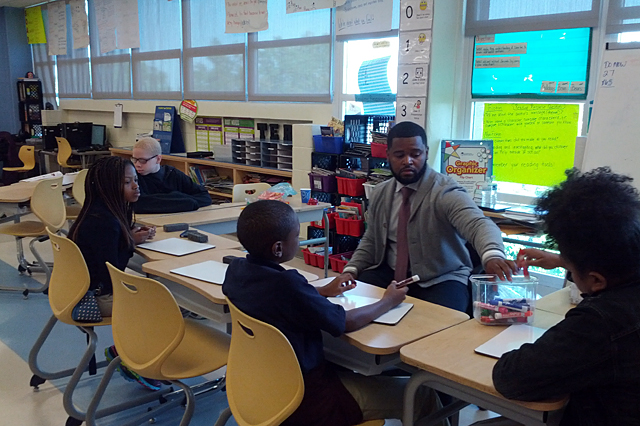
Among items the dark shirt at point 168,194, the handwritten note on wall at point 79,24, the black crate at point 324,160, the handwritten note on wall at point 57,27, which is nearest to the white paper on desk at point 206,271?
the dark shirt at point 168,194

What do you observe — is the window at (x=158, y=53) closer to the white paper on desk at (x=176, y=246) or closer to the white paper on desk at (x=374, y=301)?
the white paper on desk at (x=176, y=246)

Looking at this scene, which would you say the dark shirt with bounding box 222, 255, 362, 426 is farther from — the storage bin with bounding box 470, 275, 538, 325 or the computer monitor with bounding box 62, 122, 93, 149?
the computer monitor with bounding box 62, 122, 93, 149

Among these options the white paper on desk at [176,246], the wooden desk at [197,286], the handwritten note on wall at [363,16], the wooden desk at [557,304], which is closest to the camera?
the wooden desk at [557,304]

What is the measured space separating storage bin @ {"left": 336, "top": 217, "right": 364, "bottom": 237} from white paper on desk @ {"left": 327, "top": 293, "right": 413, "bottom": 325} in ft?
8.47

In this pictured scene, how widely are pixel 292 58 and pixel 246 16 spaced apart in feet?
2.60

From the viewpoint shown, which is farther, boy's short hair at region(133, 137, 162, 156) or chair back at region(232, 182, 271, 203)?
chair back at region(232, 182, 271, 203)

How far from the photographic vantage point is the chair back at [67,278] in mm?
2350

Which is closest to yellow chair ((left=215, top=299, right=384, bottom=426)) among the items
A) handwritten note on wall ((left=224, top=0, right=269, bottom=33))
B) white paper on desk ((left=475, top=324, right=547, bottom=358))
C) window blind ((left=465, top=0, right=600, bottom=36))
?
white paper on desk ((left=475, top=324, right=547, bottom=358))

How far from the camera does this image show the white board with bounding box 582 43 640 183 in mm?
2914

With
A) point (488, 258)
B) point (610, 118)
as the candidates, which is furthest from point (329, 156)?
point (488, 258)

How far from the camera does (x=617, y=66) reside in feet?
9.76

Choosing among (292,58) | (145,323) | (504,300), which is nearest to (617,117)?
(504,300)

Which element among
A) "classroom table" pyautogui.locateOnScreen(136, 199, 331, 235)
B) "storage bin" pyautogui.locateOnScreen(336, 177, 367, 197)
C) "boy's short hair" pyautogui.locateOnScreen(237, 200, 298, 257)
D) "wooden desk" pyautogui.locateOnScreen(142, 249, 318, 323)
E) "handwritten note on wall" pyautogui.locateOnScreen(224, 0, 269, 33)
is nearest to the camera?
"boy's short hair" pyautogui.locateOnScreen(237, 200, 298, 257)

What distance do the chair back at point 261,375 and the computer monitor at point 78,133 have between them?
7.47 m
